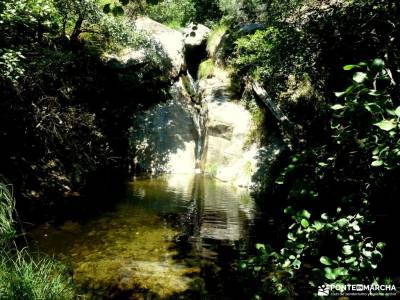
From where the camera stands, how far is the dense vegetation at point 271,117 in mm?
1836

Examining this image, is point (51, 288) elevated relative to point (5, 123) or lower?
lower

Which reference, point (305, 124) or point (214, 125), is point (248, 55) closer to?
point (214, 125)

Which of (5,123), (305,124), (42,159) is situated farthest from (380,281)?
(305,124)

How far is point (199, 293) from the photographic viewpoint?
207 inches

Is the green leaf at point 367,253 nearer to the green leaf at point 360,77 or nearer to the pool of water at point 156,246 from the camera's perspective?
the green leaf at point 360,77

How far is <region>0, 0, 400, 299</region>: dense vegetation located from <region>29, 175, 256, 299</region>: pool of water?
Result: 597 mm

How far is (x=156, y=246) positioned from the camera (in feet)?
23.0

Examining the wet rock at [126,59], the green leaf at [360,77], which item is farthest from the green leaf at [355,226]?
the wet rock at [126,59]

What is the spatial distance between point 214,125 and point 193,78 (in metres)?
4.76

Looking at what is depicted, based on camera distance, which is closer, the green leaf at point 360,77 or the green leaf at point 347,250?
the green leaf at point 360,77

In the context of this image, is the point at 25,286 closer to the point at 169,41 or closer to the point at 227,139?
the point at 227,139

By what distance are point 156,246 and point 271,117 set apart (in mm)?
8732

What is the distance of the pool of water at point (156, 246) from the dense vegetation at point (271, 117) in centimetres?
60

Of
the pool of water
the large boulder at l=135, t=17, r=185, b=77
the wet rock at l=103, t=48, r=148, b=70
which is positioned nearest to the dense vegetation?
the wet rock at l=103, t=48, r=148, b=70
